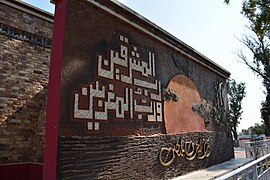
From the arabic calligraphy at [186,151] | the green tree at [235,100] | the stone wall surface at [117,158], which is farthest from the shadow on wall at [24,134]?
the green tree at [235,100]

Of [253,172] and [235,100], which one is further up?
[235,100]

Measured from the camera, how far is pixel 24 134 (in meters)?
4.69

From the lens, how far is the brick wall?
4.50 meters

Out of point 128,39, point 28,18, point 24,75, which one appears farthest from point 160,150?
point 28,18

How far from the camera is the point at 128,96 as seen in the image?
3.60 meters

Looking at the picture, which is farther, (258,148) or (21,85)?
(258,148)

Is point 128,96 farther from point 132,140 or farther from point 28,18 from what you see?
point 28,18

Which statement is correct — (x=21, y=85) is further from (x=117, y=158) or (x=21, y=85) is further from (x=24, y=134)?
(x=117, y=158)

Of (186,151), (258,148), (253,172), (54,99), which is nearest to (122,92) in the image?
(54,99)

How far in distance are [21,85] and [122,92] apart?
2671mm

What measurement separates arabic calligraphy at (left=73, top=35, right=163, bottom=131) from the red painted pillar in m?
0.25

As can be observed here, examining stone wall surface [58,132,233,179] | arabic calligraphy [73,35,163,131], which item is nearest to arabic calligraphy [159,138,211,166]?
stone wall surface [58,132,233,179]

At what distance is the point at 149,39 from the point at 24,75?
291 cm

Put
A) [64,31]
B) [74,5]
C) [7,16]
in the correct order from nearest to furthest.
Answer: [64,31], [74,5], [7,16]
